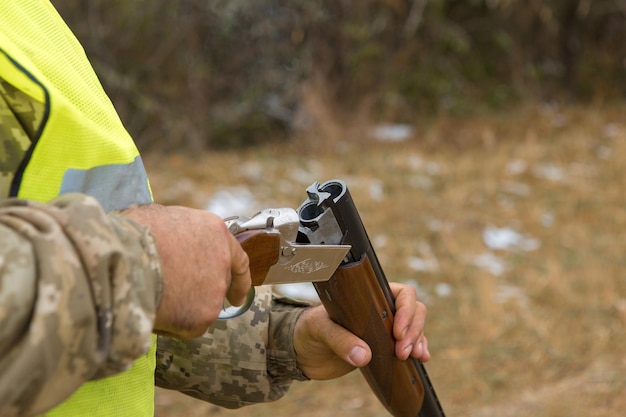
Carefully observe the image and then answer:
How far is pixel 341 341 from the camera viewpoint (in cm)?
166

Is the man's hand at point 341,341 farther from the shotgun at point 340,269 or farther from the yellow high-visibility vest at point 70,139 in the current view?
the yellow high-visibility vest at point 70,139

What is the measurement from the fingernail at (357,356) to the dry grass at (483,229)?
7.93 feet

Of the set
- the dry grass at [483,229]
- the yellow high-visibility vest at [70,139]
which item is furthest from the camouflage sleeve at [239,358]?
the dry grass at [483,229]

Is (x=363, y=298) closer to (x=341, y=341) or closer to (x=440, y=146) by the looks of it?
(x=341, y=341)

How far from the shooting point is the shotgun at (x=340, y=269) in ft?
4.23

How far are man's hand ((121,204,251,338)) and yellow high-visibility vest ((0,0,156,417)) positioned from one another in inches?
5.5

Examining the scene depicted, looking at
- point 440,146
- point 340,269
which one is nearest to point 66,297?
point 340,269

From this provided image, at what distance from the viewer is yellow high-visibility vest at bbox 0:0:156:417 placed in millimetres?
1133

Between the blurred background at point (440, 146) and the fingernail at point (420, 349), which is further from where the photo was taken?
the blurred background at point (440, 146)

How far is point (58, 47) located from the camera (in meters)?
1.28

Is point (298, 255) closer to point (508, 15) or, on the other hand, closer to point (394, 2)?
point (394, 2)

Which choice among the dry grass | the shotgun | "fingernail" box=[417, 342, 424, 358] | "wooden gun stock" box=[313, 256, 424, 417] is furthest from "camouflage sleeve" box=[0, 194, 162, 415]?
the dry grass

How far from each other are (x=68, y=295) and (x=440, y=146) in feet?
24.1

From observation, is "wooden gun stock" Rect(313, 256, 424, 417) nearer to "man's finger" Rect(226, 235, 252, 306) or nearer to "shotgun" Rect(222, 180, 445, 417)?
"shotgun" Rect(222, 180, 445, 417)
